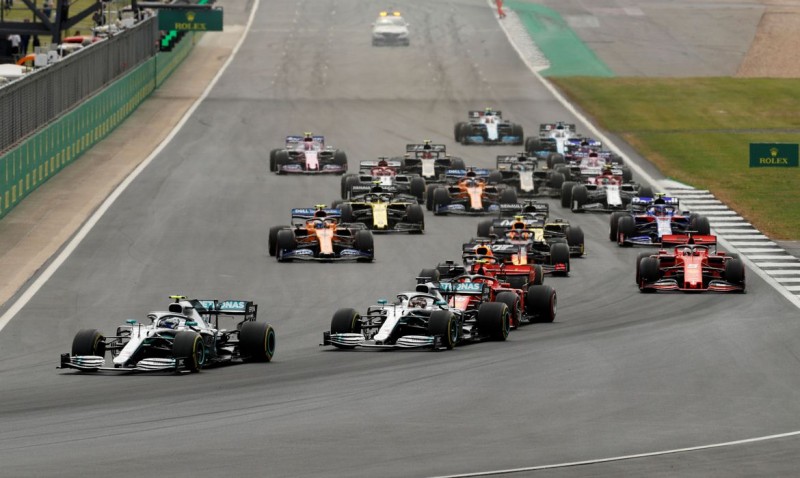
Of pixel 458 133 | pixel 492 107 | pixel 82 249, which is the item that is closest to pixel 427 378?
pixel 82 249

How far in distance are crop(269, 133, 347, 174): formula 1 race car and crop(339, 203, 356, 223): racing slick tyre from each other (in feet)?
45.0

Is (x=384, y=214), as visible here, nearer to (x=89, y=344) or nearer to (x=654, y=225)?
(x=654, y=225)

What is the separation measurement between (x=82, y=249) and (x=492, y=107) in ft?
134

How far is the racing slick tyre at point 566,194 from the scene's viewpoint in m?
56.4

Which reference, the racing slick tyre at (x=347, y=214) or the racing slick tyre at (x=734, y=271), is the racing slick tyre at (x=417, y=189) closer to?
the racing slick tyre at (x=347, y=214)

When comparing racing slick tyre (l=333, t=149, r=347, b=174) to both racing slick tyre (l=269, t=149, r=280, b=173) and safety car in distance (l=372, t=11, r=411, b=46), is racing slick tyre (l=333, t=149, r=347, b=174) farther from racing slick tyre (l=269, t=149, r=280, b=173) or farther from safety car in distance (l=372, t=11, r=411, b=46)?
safety car in distance (l=372, t=11, r=411, b=46)

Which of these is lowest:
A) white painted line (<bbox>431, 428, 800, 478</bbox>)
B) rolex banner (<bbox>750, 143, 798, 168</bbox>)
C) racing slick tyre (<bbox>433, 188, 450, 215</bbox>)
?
white painted line (<bbox>431, 428, 800, 478</bbox>)

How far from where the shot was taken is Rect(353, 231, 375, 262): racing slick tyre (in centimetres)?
4497

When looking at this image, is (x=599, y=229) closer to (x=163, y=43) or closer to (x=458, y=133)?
(x=458, y=133)

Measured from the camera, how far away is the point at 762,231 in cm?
5291

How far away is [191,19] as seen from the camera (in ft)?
300

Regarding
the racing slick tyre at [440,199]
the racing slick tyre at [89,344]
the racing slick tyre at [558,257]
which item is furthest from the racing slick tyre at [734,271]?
the racing slick tyre at [89,344]

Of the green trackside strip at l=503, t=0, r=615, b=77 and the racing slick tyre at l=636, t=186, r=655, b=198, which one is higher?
the green trackside strip at l=503, t=0, r=615, b=77

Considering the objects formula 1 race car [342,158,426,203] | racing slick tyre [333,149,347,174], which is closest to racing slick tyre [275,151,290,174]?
racing slick tyre [333,149,347,174]
